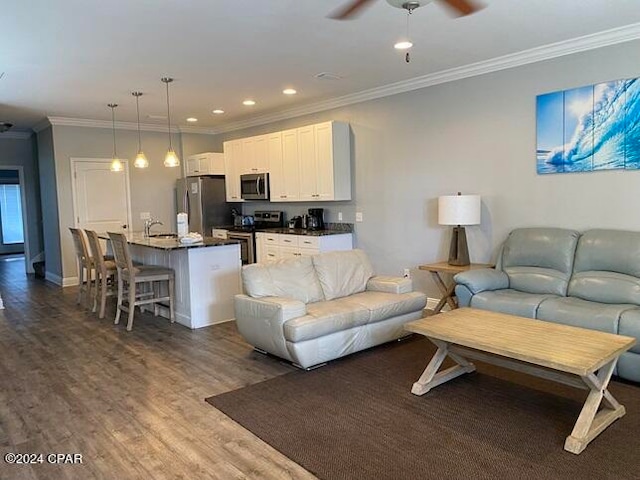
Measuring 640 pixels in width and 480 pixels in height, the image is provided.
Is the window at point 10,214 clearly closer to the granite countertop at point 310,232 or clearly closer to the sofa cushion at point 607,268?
the granite countertop at point 310,232

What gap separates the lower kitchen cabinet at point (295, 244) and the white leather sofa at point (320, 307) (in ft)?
4.54

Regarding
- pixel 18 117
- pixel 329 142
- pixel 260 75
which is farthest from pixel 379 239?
pixel 18 117

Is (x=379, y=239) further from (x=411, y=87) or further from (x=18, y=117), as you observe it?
(x=18, y=117)

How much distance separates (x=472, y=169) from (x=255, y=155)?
3548mm

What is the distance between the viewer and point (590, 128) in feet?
13.9

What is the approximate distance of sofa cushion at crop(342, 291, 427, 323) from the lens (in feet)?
13.7

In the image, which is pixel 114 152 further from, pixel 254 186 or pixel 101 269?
pixel 101 269

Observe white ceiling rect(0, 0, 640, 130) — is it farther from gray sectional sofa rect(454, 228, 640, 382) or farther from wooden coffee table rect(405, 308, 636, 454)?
wooden coffee table rect(405, 308, 636, 454)

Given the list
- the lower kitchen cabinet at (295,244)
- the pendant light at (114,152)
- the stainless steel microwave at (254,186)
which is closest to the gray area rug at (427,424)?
the lower kitchen cabinet at (295,244)

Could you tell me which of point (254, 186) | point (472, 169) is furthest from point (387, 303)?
point (254, 186)

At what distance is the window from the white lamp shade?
12321 millimetres

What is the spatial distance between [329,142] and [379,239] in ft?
4.65

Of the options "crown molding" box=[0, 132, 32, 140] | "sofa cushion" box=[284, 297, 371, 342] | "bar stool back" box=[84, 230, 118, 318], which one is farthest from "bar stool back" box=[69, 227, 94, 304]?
"crown molding" box=[0, 132, 32, 140]

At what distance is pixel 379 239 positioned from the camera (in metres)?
6.20
